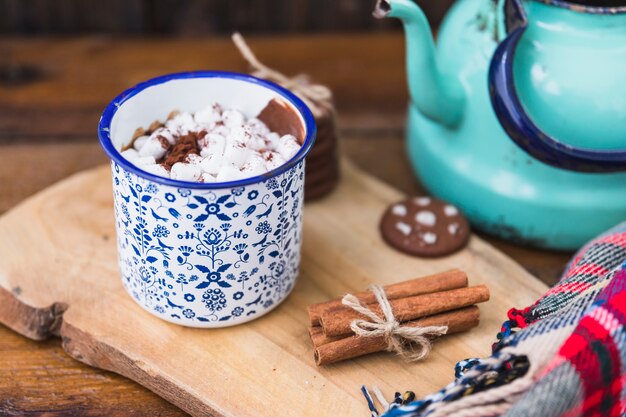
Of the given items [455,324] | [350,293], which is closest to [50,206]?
[350,293]

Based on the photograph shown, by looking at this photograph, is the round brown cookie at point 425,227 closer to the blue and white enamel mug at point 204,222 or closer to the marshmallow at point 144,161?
the blue and white enamel mug at point 204,222

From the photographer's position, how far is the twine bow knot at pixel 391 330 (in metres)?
0.88

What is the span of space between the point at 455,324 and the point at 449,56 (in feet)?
1.25

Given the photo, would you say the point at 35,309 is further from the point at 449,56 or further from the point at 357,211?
the point at 449,56

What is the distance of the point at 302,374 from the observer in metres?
0.88

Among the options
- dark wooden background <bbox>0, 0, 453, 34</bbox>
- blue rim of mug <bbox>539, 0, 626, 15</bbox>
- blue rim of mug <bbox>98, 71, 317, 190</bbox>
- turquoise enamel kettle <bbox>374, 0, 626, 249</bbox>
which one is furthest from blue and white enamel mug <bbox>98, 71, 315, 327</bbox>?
dark wooden background <bbox>0, 0, 453, 34</bbox>

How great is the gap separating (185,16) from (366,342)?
96 centimetres

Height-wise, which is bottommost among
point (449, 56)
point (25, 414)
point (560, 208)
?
point (25, 414)

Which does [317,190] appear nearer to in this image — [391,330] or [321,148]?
[321,148]

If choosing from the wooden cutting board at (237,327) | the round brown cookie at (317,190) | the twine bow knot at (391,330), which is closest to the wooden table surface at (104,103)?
the wooden cutting board at (237,327)

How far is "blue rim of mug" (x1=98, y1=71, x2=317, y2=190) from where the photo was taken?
805 mm

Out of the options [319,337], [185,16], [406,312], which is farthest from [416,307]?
[185,16]

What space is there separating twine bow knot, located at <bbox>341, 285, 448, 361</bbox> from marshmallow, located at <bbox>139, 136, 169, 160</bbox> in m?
0.26

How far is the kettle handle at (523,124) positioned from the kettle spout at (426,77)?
9cm
